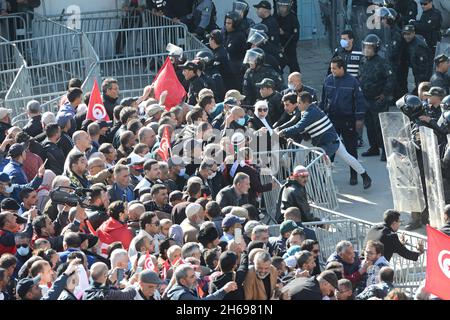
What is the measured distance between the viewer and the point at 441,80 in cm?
2102

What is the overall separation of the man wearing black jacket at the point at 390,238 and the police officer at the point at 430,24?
352 inches

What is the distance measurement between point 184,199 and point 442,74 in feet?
20.4

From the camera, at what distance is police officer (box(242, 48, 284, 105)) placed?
21.0 meters

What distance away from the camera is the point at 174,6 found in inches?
971

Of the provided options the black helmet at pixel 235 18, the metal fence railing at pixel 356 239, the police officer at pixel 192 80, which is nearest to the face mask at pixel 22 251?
the metal fence railing at pixel 356 239

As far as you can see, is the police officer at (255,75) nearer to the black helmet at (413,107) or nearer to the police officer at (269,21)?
the police officer at (269,21)

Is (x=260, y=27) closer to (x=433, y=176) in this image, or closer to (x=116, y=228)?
(x=433, y=176)

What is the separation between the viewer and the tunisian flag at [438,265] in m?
13.5

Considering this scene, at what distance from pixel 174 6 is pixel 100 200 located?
948 centimetres

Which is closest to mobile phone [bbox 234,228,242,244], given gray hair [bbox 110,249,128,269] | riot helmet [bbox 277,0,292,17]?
gray hair [bbox 110,249,128,269]

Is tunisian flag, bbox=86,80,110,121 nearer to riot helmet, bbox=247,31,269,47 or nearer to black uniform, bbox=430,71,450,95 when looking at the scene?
riot helmet, bbox=247,31,269,47

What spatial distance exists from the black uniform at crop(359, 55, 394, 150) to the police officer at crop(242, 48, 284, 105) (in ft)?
4.02
